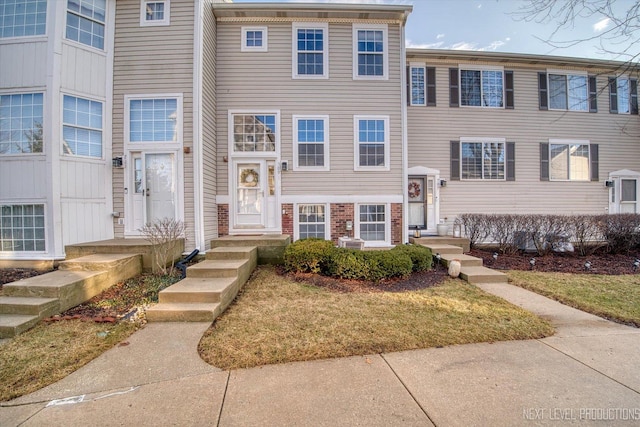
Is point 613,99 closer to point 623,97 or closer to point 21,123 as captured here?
point 623,97

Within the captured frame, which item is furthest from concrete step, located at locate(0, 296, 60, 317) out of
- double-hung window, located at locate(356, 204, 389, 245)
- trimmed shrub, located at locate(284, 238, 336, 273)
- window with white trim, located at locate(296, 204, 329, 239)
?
double-hung window, located at locate(356, 204, 389, 245)

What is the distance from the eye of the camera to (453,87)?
956cm

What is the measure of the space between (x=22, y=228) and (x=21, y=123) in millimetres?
2220

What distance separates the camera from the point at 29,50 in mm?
5988

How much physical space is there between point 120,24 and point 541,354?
990 cm

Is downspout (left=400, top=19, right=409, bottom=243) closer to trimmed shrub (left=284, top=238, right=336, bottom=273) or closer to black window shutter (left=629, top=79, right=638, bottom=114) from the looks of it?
trimmed shrub (left=284, top=238, right=336, bottom=273)

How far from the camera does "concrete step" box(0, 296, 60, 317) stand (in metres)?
3.67

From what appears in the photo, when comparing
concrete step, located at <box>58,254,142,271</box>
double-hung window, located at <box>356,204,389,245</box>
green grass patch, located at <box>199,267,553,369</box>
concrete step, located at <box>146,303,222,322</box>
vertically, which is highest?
double-hung window, located at <box>356,204,389,245</box>

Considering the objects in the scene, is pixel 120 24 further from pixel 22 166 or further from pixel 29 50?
pixel 22 166

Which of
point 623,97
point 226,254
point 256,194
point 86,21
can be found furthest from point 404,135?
point 623,97

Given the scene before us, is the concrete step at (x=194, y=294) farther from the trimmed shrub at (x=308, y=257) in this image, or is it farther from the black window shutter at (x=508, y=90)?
the black window shutter at (x=508, y=90)

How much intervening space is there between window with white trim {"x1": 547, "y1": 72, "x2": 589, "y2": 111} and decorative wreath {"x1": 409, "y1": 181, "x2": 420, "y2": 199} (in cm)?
557

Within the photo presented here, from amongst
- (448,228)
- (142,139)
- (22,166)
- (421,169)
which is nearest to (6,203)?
(22,166)

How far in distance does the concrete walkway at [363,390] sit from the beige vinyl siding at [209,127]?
4.44m
